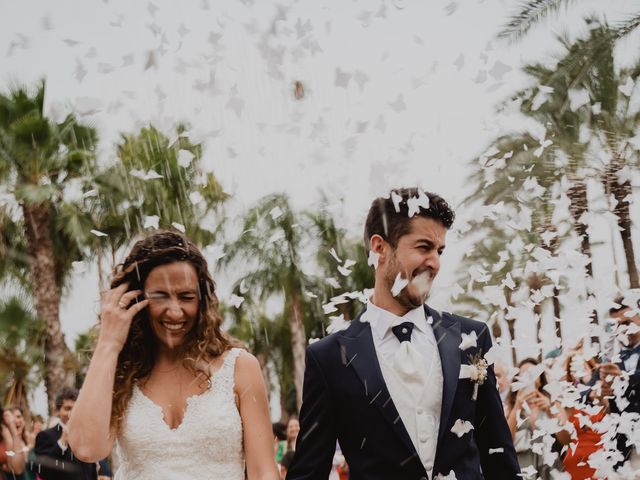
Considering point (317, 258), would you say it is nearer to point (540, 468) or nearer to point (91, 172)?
point (91, 172)

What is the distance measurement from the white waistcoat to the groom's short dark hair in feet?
1.74

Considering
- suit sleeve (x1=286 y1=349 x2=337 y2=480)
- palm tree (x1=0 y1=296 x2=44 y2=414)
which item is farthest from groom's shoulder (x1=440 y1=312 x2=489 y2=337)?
palm tree (x1=0 y1=296 x2=44 y2=414)

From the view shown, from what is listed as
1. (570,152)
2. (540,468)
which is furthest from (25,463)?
(570,152)

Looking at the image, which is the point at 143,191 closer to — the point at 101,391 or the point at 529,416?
the point at 529,416

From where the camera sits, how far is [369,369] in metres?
3.43

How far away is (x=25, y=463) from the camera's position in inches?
359

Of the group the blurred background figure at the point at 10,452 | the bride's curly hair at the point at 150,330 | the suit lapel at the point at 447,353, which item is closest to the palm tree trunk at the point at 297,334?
the blurred background figure at the point at 10,452

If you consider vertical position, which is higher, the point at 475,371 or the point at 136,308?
the point at 136,308

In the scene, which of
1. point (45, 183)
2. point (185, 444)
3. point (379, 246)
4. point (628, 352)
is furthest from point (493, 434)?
point (45, 183)

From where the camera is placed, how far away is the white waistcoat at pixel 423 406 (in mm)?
3301

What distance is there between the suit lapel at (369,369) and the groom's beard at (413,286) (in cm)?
20

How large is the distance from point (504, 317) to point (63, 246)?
16.4 m

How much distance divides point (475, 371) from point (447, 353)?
13 cm

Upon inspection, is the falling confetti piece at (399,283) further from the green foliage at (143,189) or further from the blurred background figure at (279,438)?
the green foliage at (143,189)
